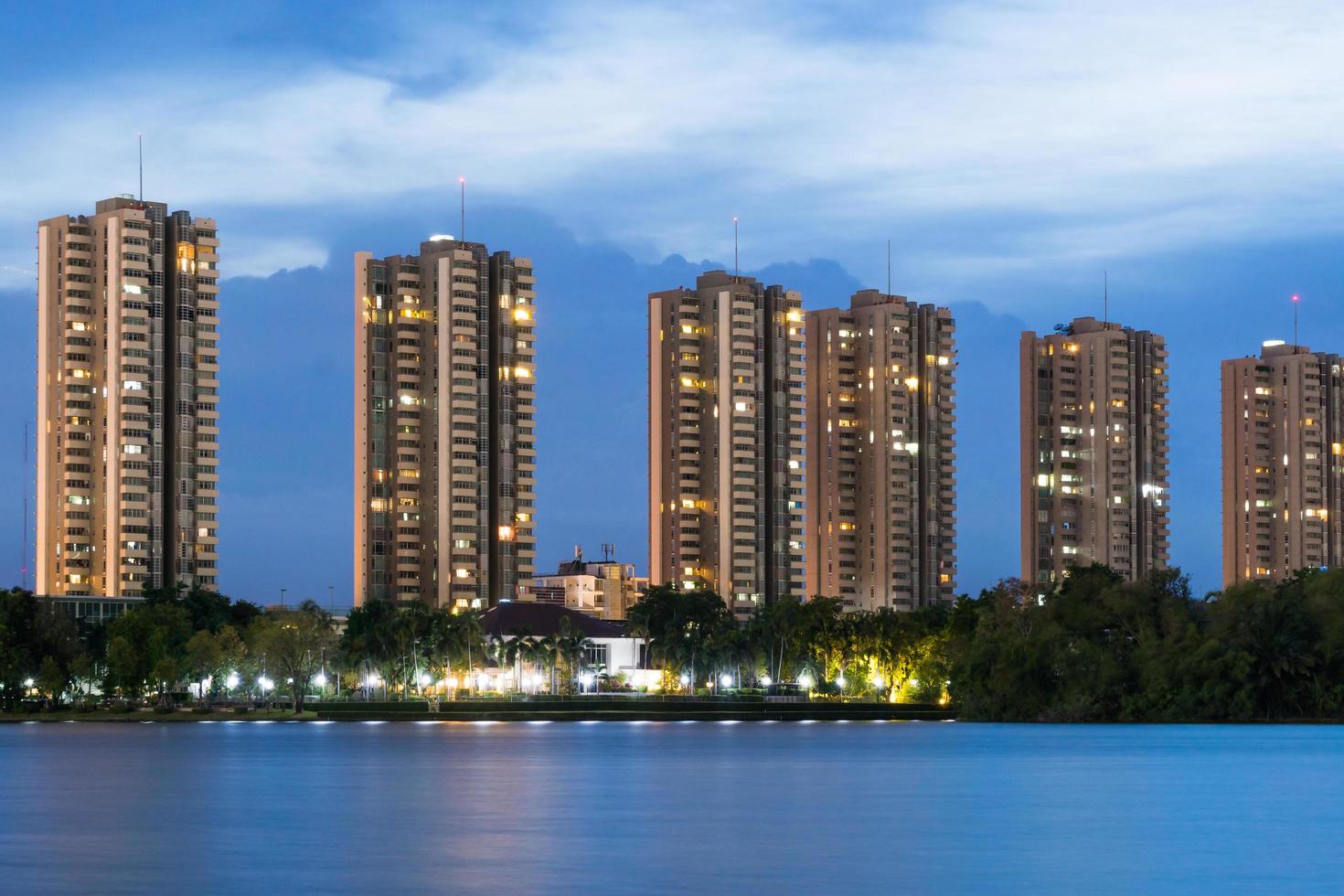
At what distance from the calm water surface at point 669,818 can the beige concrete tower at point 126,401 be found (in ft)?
263

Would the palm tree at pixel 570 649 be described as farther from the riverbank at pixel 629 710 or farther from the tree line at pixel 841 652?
the riverbank at pixel 629 710

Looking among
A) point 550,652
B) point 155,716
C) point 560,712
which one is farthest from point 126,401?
point 560,712

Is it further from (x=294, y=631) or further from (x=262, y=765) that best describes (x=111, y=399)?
(x=262, y=765)

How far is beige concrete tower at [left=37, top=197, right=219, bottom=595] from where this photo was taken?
17900 centimetres

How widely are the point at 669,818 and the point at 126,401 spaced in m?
Answer: 135

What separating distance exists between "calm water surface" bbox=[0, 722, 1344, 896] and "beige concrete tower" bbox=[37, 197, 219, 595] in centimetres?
8018

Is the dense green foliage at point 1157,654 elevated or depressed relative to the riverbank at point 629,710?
elevated

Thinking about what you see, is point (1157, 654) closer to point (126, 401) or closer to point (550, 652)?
point (550, 652)

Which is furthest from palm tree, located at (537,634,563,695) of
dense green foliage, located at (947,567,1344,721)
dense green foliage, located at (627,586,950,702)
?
dense green foliage, located at (947,567,1344,721)

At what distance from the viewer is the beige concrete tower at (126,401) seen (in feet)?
587

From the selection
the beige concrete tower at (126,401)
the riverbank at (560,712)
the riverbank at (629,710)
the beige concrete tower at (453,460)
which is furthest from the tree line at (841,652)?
the beige concrete tower at (453,460)

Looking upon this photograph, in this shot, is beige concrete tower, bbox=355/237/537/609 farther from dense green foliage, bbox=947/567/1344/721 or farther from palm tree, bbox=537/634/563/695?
dense green foliage, bbox=947/567/1344/721

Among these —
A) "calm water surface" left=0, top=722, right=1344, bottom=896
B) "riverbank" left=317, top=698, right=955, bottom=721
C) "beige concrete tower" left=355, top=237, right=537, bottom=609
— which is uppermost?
"beige concrete tower" left=355, top=237, right=537, bottom=609

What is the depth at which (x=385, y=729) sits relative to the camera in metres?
133
